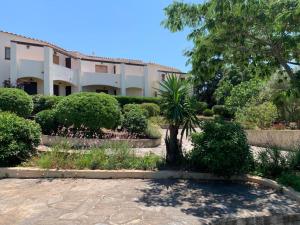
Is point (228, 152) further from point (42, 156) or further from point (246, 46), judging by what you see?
point (42, 156)

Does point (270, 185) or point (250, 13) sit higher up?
point (250, 13)

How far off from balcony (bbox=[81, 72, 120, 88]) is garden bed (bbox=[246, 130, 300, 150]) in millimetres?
23302

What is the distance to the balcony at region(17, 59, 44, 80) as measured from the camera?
30734 millimetres

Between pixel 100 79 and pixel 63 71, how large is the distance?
5297mm

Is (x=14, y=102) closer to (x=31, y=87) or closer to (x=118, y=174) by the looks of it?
(x=118, y=174)

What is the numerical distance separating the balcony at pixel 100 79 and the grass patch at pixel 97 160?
2764 centimetres

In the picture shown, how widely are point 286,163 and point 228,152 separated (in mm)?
1910

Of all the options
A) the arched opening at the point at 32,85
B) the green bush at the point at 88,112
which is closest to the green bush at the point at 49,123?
the green bush at the point at 88,112

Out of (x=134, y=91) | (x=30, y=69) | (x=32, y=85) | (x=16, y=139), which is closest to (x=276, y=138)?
(x=16, y=139)

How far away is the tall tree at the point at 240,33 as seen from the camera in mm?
8430

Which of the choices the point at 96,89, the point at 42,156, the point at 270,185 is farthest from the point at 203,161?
the point at 96,89

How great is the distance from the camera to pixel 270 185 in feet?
28.8

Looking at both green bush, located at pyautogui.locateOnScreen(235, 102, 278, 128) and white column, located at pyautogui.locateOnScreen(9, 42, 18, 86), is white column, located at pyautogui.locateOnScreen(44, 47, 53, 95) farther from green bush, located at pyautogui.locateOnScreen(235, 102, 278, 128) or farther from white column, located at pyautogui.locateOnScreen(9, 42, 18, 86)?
green bush, located at pyautogui.locateOnScreen(235, 102, 278, 128)

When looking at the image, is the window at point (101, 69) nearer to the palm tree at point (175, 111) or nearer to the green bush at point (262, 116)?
the green bush at point (262, 116)
